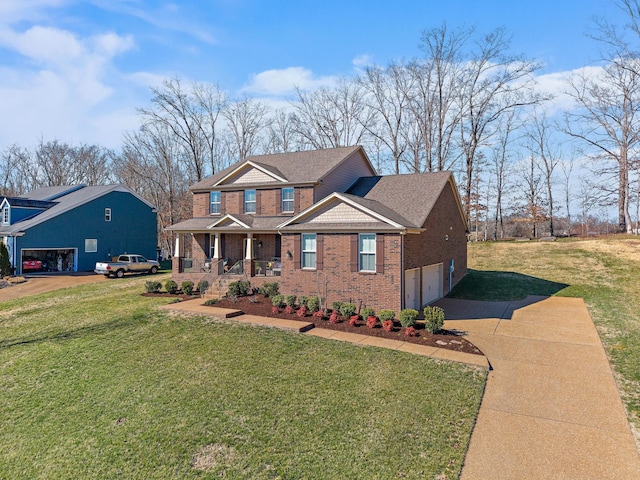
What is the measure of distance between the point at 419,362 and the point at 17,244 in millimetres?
28673

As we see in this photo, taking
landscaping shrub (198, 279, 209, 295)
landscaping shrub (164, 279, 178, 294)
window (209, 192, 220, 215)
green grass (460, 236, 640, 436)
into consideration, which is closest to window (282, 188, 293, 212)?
window (209, 192, 220, 215)

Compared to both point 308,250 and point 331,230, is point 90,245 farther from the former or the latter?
point 331,230

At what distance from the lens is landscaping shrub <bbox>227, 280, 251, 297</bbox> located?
16422 millimetres

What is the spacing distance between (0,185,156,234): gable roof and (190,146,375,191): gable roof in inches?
520

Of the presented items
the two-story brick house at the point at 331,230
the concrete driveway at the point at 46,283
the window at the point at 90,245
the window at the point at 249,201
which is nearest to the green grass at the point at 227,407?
the two-story brick house at the point at 331,230

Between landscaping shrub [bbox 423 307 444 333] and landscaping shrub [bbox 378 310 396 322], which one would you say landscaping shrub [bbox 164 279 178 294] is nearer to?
landscaping shrub [bbox 378 310 396 322]

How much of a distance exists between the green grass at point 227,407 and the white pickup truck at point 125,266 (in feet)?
45.7

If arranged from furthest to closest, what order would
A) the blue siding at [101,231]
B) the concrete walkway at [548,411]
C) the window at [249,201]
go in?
the blue siding at [101,231]
the window at [249,201]
the concrete walkway at [548,411]

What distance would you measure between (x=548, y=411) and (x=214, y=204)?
18.9 meters

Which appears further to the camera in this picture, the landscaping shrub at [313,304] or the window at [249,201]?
the window at [249,201]

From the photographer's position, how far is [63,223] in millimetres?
28188

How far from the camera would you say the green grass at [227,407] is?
6.02 metres

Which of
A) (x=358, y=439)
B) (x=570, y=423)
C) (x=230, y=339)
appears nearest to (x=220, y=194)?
(x=230, y=339)

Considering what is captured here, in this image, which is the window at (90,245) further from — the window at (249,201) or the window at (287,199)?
the window at (287,199)
